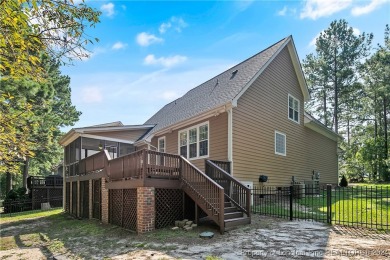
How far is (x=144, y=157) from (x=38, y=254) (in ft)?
12.7

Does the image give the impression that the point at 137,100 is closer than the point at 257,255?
No

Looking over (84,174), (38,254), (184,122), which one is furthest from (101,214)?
(184,122)

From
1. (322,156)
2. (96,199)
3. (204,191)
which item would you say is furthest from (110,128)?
(322,156)

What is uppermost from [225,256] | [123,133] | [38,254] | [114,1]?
[114,1]

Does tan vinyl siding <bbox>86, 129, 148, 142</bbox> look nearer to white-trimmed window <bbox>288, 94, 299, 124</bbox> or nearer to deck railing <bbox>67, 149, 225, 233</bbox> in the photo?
deck railing <bbox>67, 149, 225, 233</bbox>

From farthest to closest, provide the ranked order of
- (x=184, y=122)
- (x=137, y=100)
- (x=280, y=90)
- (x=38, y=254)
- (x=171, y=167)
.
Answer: (x=137, y=100), (x=280, y=90), (x=184, y=122), (x=171, y=167), (x=38, y=254)

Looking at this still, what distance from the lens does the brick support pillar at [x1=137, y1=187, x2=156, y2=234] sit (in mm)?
8883

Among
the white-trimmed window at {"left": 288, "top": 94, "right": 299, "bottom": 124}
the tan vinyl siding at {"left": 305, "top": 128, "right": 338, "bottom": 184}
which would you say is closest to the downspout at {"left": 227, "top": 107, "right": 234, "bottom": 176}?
the white-trimmed window at {"left": 288, "top": 94, "right": 299, "bottom": 124}

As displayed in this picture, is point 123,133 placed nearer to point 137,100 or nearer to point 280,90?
point 137,100

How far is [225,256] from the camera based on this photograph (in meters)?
6.10

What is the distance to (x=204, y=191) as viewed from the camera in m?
9.04

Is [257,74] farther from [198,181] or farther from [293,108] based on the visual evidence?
[198,181]

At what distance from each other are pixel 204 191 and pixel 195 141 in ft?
18.4

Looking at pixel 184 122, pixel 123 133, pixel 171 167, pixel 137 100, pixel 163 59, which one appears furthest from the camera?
pixel 137 100
